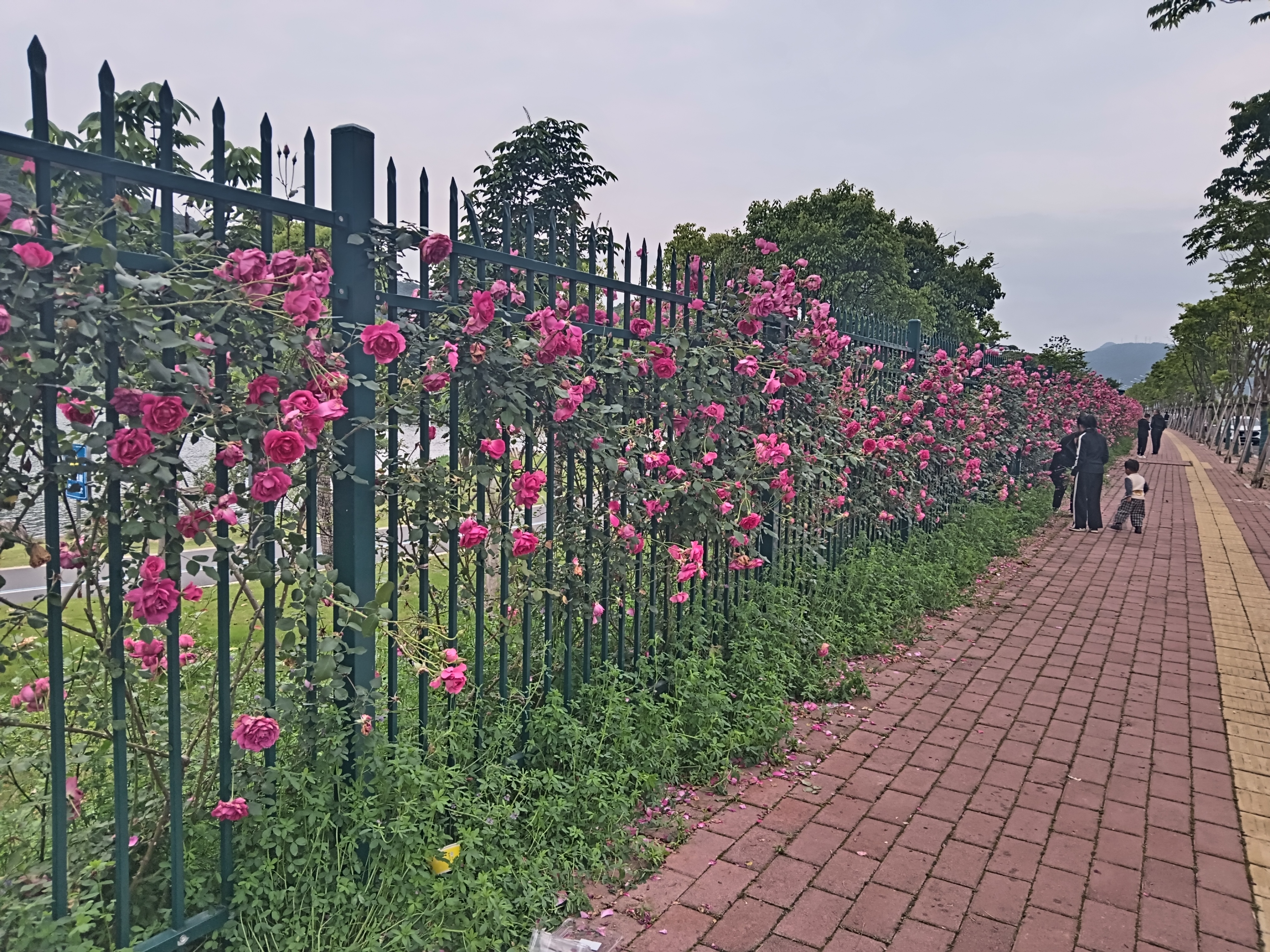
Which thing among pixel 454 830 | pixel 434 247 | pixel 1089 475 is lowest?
pixel 454 830

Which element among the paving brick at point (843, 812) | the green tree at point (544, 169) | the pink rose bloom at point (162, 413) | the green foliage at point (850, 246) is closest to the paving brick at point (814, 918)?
the paving brick at point (843, 812)

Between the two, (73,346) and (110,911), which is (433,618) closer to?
(110,911)

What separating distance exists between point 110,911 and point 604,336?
8.57ft

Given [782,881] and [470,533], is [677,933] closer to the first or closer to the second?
[782,881]

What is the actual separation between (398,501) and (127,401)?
1003mm

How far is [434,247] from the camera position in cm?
264

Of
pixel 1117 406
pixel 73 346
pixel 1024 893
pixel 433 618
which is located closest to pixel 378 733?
pixel 433 618

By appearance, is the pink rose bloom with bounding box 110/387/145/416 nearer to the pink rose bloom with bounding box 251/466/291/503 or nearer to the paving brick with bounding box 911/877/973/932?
the pink rose bloom with bounding box 251/466/291/503

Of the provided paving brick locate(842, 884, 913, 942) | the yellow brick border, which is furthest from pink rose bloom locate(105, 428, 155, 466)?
the yellow brick border

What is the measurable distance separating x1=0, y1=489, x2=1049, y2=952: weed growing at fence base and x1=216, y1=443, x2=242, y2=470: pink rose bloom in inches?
36.2

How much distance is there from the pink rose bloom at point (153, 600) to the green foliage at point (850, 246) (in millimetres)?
19393

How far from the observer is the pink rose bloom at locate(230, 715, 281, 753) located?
2141mm

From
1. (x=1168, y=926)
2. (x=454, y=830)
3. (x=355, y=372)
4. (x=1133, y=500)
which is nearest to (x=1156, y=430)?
(x=1133, y=500)

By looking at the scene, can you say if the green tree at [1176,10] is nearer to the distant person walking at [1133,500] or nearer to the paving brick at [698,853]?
the distant person walking at [1133,500]
